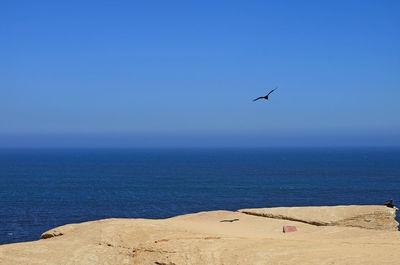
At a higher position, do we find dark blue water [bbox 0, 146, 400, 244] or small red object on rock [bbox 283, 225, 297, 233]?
small red object on rock [bbox 283, 225, 297, 233]

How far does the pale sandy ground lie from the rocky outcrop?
3146 millimetres

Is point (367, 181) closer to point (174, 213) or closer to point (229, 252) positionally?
point (174, 213)

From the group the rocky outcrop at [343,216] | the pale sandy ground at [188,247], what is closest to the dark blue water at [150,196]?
the rocky outcrop at [343,216]

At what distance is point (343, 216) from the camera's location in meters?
19.4

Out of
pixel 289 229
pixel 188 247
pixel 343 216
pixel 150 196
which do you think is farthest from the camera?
pixel 150 196

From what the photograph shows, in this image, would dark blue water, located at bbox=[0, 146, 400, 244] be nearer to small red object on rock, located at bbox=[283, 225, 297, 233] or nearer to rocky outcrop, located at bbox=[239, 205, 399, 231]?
rocky outcrop, located at bbox=[239, 205, 399, 231]

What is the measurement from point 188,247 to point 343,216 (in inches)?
402

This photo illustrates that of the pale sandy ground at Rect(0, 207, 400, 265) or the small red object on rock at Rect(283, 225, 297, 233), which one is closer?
the pale sandy ground at Rect(0, 207, 400, 265)

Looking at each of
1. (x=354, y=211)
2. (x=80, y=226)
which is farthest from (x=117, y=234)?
(x=354, y=211)

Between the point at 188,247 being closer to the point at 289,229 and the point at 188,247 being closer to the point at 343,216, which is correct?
the point at 289,229

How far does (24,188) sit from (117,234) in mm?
71176

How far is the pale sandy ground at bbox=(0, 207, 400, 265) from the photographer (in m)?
10.9

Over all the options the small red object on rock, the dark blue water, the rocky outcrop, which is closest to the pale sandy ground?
the small red object on rock

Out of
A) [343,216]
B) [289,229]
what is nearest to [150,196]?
[343,216]
